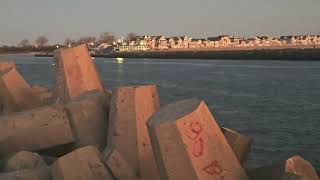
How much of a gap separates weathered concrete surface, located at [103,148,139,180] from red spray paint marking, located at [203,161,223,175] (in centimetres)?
111

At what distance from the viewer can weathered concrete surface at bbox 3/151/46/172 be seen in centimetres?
501

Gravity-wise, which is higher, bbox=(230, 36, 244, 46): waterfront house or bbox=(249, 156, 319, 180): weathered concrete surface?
bbox=(249, 156, 319, 180): weathered concrete surface

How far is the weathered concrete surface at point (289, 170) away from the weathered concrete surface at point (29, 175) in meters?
1.89

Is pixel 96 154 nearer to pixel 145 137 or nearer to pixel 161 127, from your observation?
pixel 145 137

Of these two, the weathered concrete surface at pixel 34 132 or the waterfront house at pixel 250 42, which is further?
the waterfront house at pixel 250 42

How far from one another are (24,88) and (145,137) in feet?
13.3

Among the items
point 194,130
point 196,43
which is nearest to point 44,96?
point 194,130

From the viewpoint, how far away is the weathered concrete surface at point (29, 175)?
4637 millimetres

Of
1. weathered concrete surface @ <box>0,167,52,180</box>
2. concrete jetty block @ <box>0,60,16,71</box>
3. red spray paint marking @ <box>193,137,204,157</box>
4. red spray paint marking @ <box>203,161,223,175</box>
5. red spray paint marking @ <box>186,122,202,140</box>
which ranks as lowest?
weathered concrete surface @ <box>0,167,52,180</box>

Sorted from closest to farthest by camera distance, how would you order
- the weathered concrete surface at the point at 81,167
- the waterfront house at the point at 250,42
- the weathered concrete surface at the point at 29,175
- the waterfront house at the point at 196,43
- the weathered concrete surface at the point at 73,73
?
the weathered concrete surface at the point at 81,167 < the weathered concrete surface at the point at 29,175 < the weathered concrete surface at the point at 73,73 < the waterfront house at the point at 250,42 < the waterfront house at the point at 196,43

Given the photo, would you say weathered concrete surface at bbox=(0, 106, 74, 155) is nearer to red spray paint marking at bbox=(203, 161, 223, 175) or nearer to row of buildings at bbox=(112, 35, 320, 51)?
red spray paint marking at bbox=(203, 161, 223, 175)

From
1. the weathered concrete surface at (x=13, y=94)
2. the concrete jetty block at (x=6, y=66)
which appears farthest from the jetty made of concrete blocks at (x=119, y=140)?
the concrete jetty block at (x=6, y=66)

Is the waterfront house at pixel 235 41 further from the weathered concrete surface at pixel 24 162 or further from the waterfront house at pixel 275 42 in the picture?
the weathered concrete surface at pixel 24 162

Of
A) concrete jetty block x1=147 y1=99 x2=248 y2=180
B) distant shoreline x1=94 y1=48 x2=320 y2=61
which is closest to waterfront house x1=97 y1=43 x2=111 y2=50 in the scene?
distant shoreline x1=94 y1=48 x2=320 y2=61
